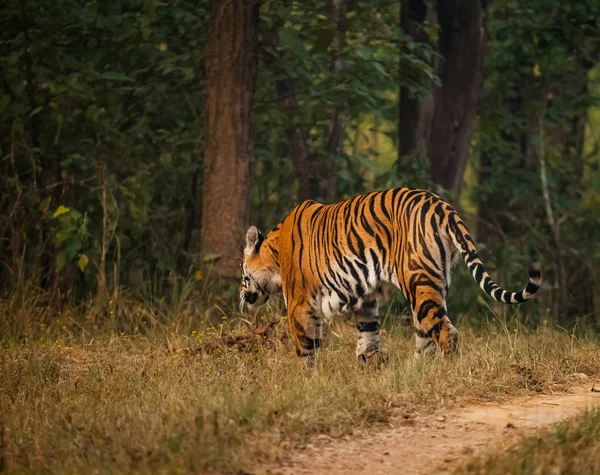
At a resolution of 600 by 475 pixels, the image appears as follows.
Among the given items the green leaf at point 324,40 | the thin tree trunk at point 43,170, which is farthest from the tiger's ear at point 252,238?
the thin tree trunk at point 43,170

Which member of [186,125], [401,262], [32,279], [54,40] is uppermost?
[54,40]

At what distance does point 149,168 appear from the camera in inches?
474

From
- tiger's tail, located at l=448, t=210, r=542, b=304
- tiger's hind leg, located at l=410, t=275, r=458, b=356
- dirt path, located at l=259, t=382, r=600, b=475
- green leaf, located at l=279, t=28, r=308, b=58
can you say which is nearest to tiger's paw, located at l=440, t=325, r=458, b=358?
tiger's hind leg, located at l=410, t=275, r=458, b=356

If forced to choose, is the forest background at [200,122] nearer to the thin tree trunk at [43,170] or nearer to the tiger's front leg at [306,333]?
the thin tree trunk at [43,170]

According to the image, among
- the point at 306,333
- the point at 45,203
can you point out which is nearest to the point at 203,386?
the point at 306,333

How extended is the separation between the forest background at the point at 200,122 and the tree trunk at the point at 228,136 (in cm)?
1

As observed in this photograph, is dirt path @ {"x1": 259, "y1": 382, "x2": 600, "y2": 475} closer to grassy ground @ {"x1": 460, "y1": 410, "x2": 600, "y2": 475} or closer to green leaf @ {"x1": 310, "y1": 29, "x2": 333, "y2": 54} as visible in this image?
grassy ground @ {"x1": 460, "y1": 410, "x2": 600, "y2": 475}

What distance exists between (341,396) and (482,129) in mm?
9471

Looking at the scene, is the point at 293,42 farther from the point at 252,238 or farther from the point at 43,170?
the point at 43,170

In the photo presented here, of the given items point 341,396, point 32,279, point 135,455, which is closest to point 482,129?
point 32,279

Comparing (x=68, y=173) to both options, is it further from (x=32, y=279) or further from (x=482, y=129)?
(x=482, y=129)

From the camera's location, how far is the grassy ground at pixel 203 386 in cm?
513

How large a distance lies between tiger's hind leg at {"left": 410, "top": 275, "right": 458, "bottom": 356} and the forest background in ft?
6.83

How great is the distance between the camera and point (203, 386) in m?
6.64
